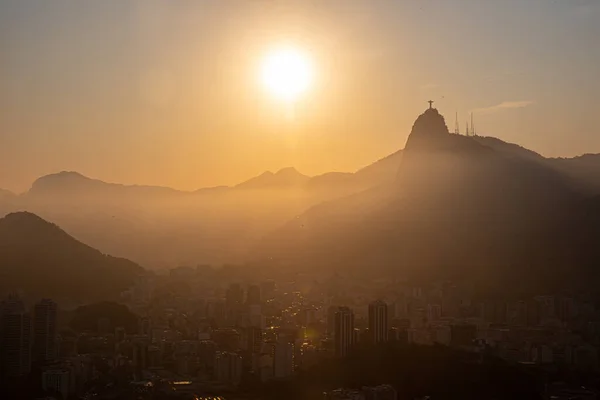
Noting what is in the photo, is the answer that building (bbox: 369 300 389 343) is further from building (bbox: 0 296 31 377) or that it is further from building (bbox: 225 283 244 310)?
building (bbox: 0 296 31 377)

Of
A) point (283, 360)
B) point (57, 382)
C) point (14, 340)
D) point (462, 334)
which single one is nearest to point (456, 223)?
point (462, 334)

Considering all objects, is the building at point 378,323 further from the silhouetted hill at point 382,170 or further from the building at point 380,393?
the silhouetted hill at point 382,170

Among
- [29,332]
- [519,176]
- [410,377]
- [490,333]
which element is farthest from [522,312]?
[29,332]

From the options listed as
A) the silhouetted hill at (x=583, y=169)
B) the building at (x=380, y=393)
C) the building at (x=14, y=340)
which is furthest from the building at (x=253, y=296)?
the silhouetted hill at (x=583, y=169)

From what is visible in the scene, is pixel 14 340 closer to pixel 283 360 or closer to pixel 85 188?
pixel 283 360

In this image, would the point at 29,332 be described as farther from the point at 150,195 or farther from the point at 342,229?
the point at 150,195

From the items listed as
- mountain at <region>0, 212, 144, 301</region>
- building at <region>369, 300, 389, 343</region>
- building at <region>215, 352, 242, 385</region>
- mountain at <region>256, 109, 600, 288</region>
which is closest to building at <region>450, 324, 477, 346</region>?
building at <region>369, 300, 389, 343</region>
